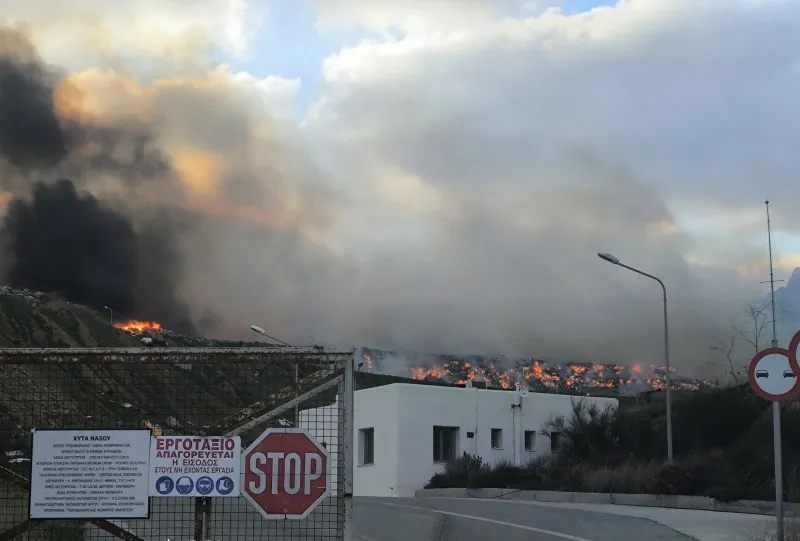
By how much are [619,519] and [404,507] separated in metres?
7.72

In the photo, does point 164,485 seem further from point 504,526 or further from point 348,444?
point 504,526

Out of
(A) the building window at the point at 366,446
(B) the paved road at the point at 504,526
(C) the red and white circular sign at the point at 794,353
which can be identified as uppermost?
(C) the red and white circular sign at the point at 794,353

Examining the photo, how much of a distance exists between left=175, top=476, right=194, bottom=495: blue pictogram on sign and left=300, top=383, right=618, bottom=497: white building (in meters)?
31.7

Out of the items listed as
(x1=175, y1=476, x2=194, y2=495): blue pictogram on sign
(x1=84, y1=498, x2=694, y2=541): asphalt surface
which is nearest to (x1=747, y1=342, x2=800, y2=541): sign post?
(x1=84, y1=498, x2=694, y2=541): asphalt surface

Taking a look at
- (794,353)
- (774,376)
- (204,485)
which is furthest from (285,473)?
(774,376)

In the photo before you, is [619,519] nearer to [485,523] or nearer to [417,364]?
[485,523]

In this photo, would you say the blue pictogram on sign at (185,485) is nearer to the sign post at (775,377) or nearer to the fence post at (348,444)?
the fence post at (348,444)

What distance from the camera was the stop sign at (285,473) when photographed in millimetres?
7492

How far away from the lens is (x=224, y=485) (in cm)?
768

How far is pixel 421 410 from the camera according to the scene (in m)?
39.8

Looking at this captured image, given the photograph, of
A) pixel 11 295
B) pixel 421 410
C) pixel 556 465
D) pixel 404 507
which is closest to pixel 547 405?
pixel 421 410

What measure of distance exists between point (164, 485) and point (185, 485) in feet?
0.60

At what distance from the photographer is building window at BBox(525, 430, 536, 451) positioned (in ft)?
143

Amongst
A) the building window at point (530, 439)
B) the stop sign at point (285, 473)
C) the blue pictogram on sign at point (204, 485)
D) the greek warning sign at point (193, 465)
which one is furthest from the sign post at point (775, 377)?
the building window at point (530, 439)
